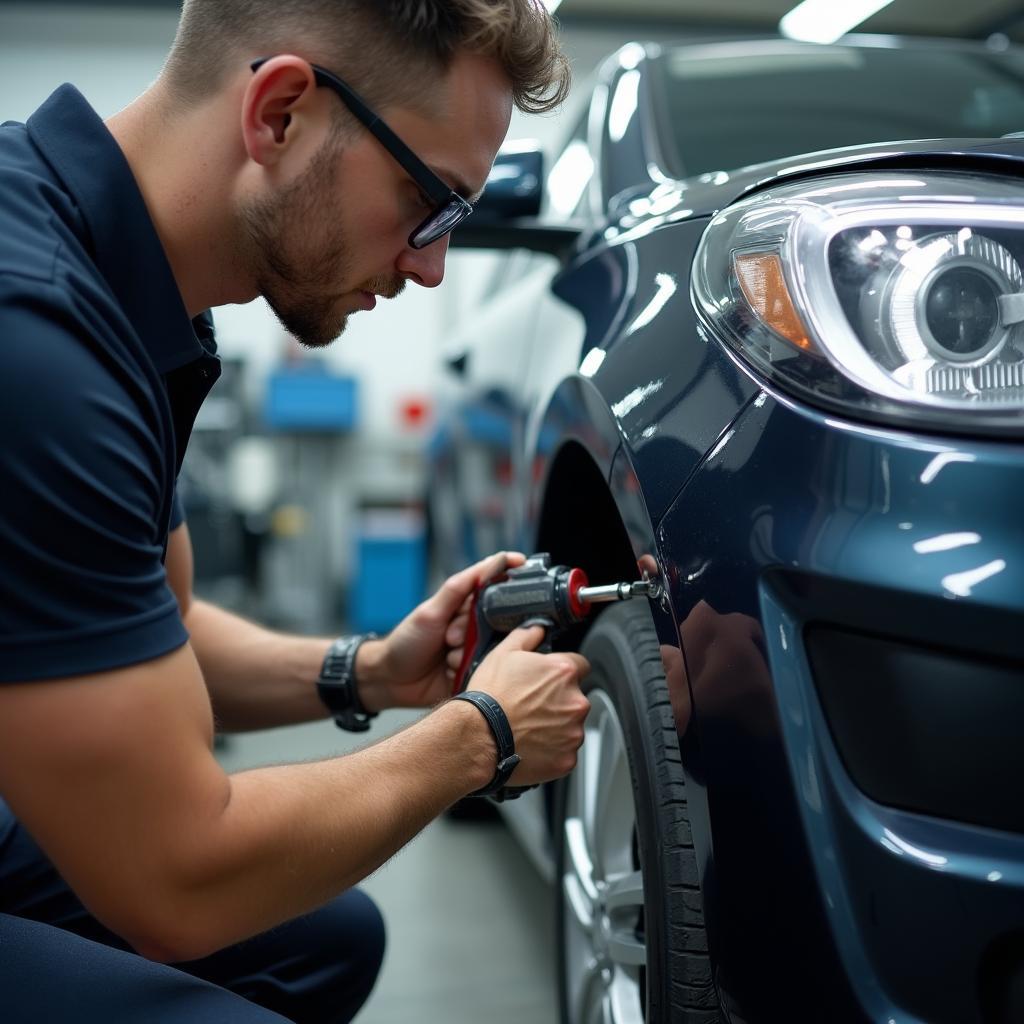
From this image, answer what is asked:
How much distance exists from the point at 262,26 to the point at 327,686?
797 millimetres

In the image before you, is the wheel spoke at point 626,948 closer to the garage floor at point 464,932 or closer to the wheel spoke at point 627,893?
the wheel spoke at point 627,893

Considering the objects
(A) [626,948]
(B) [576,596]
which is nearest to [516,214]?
(B) [576,596]

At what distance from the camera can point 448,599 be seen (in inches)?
52.4

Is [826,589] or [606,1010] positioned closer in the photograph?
[826,589]

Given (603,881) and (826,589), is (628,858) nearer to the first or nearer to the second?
(603,881)

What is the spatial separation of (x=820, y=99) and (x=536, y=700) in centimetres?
118

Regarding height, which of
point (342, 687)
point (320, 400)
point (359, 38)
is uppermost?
point (359, 38)

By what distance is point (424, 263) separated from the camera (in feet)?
3.50

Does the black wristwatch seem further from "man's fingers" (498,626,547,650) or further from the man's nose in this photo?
the man's nose

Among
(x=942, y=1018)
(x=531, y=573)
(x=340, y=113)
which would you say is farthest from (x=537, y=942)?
(x=340, y=113)

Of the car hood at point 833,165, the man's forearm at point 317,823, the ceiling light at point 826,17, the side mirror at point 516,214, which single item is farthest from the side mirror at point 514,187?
the ceiling light at point 826,17

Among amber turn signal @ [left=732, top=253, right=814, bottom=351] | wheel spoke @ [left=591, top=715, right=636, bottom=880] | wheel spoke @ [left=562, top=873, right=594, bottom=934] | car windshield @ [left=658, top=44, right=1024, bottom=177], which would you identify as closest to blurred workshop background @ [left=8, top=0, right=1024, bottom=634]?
car windshield @ [left=658, top=44, right=1024, bottom=177]

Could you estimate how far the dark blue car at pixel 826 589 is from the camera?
2.49 ft

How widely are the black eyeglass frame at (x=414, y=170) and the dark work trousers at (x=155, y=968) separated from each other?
696 millimetres
